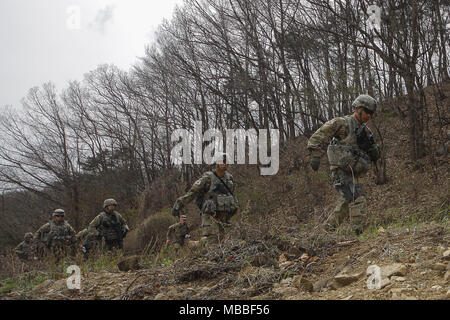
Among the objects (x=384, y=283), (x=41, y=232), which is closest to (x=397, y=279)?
(x=384, y=283)

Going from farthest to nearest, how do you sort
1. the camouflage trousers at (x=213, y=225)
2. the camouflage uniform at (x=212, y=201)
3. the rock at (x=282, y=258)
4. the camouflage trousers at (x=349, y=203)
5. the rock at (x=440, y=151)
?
the rock at (x=440, y=151) → the camouflage uniform at (x=212, y=201) → the camouflage trousers at (x=213, y=225) → the camouflage trousers at (x=349, y=203) → the rock at (x=282, y=258)

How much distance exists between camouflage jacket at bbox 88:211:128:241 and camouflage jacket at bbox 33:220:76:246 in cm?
139

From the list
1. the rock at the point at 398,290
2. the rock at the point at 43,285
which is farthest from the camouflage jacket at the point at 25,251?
the rock at the point at 398,290

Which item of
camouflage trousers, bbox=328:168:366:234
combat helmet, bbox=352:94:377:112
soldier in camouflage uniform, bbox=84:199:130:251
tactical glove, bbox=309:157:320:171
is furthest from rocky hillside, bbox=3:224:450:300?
soldier in camouflage uniform, bbox=84:199:130:251

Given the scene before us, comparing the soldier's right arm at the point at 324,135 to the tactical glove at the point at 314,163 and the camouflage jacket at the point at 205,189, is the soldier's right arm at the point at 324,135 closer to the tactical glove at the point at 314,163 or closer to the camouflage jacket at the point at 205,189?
the tactical glove at the point at 314,163

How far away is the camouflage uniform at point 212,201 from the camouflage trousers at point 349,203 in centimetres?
199

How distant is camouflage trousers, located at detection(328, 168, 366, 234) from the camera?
4.90 meters

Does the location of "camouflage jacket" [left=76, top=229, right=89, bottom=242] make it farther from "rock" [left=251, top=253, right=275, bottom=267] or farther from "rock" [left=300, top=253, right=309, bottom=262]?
"rock" [left=300, top=253, right=309, bottom=262]

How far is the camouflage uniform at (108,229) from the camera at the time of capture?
27.2 feet

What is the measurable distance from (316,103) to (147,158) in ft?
49.0

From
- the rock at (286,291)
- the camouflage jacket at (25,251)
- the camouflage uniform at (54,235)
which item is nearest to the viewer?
the rock at (286,291)

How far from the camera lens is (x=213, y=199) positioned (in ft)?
21.5

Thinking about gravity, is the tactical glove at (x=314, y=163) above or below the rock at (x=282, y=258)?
above

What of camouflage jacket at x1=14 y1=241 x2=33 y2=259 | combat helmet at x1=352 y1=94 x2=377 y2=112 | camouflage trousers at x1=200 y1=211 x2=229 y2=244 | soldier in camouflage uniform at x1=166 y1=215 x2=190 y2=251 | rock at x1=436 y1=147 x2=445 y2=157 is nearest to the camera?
combat helmet at x1=352 y1=94 x2=377 y2=112
